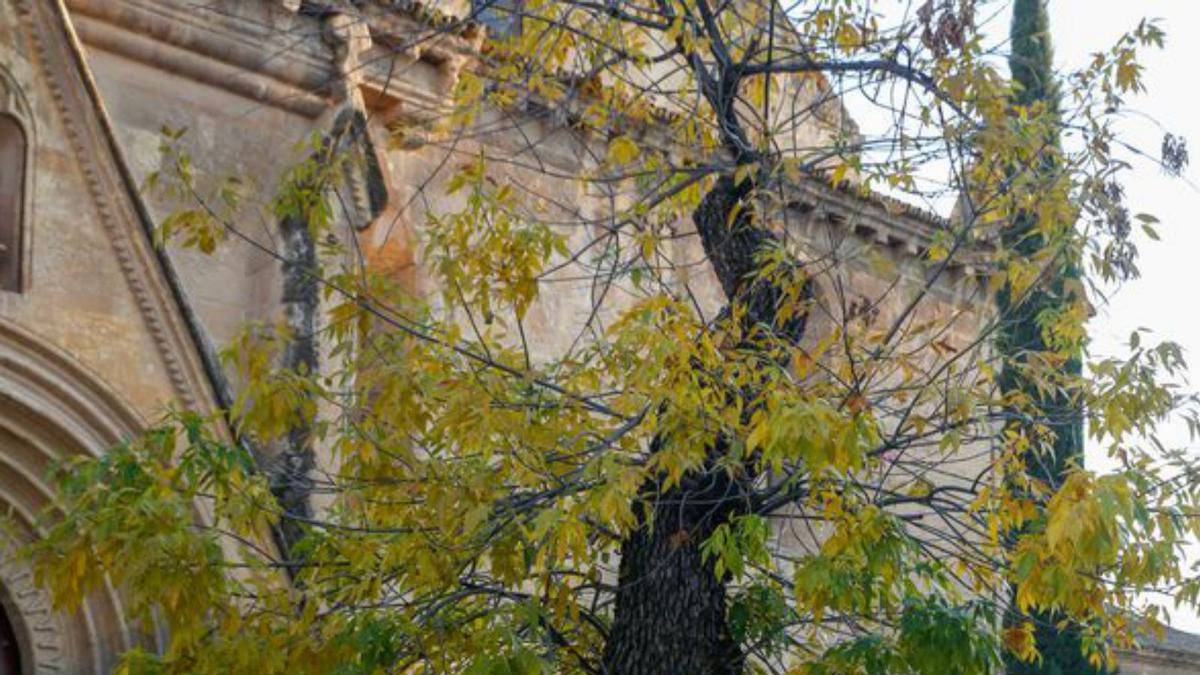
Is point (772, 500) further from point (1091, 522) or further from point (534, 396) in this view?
point (1091, 522)

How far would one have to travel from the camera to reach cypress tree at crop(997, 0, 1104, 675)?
916 centimetres

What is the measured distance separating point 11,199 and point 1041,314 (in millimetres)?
4975

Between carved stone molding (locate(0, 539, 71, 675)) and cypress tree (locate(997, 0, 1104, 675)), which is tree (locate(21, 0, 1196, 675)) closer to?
cypress tree (locate(997, 0, 1104, 675))

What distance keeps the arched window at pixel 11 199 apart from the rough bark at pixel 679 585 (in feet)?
11.5

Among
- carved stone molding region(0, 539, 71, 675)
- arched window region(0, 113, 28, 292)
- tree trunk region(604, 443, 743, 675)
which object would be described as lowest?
tree trunk region(604, 443, 743, 675)

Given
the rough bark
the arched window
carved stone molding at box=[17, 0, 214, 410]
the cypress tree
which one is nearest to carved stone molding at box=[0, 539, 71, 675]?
carved stone molding at box=[17, 0, 214, 410]

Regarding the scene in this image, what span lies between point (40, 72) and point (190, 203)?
1.11 meters

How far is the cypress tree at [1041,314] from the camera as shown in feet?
30.1

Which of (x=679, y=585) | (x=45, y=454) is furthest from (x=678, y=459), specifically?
(x=45, y=454)

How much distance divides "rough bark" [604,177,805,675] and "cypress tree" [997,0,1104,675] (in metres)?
1.17

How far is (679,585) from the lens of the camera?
8.78 m

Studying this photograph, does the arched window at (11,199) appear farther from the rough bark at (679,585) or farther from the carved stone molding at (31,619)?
the rough bark at (679,585)

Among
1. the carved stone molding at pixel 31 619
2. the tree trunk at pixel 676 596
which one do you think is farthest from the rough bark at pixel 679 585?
the carved stone molding at pixel 31 619

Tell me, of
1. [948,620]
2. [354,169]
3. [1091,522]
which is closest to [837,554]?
[948,620]
